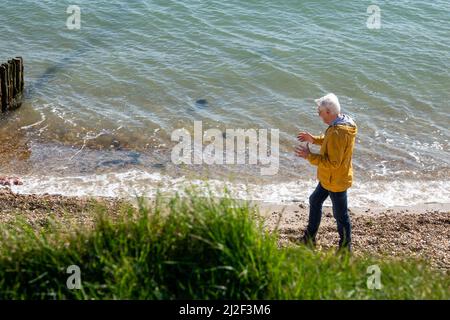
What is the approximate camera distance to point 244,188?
1141cm

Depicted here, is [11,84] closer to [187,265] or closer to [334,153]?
[334,153]

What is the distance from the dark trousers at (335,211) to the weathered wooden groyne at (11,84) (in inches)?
327

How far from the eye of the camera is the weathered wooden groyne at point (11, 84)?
13.9 metres

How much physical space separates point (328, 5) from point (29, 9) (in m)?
10.2

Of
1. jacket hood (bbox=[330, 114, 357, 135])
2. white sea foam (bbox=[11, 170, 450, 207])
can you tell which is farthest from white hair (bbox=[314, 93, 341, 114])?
white sea foam (bbox=[11, 170, 450, 207])

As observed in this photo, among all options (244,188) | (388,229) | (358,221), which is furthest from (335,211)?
(244,188)

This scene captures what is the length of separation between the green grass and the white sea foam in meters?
4.98

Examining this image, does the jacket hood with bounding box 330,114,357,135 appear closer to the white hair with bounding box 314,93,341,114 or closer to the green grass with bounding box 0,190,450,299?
the white hair with bounding box 314,93,341,114

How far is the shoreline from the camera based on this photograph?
349 inches

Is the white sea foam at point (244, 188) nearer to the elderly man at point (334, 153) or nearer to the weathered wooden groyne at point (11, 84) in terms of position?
the elderly man at point (334, 153)

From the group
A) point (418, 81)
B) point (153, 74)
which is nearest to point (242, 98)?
point (153, 74)

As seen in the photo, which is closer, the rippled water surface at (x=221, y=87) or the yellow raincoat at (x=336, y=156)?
the yellow raincoat at (x=336, y=156)

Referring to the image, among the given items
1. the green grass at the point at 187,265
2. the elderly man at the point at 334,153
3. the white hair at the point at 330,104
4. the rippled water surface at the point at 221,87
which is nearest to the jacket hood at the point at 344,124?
the elderly man at the point at 334,153
